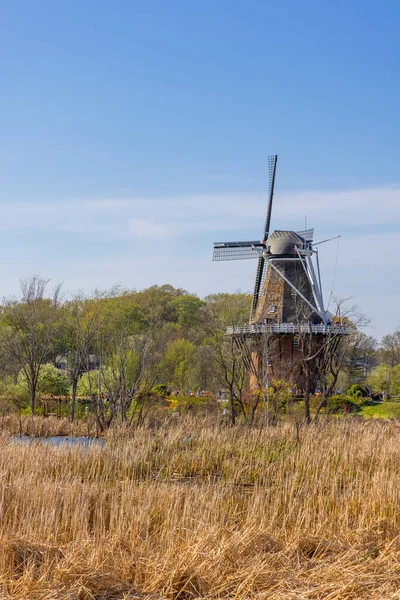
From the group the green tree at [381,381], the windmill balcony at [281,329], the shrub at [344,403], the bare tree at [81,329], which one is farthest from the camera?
the green tree at [381,381]

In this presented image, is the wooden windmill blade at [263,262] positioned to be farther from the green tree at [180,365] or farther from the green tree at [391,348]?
the green tree at [391,348]

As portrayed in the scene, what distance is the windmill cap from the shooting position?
34.8m

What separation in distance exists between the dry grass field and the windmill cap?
82.7 feet

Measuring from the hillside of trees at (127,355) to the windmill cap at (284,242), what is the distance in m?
3.66

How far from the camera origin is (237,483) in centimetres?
977

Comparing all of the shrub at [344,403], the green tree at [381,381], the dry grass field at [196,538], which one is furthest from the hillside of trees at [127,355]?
the dry grass field at [196,538]

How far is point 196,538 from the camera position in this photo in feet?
20.1

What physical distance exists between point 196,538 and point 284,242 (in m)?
29.6

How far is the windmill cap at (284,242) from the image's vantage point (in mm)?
34812

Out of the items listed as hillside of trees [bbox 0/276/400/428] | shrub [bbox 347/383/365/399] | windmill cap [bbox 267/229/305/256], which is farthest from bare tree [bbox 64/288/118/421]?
shrub [bbox 347/383/365/399]

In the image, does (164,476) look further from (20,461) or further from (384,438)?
(384,438)

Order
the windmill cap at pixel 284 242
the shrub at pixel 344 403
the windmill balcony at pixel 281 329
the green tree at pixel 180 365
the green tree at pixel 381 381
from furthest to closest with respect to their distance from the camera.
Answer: the green tree at pixel 381 381 < the green tree at pixel 180 365 < the windmill cap at pixel 284 242 < the windmill balcony at pixel 281 329 < the shrub at pixel 344 403

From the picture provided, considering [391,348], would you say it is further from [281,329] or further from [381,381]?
[281,329]

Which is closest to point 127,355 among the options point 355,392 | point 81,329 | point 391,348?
point 81,329
